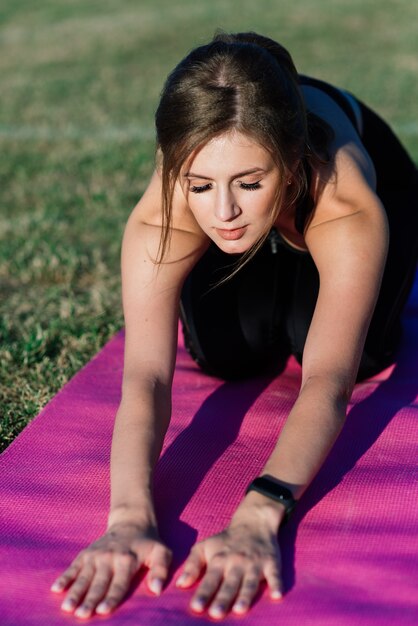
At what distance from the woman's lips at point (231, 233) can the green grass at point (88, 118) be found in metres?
1.04

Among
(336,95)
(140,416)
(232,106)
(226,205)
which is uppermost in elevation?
(232,106)

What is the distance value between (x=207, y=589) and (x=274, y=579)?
5.8 inches

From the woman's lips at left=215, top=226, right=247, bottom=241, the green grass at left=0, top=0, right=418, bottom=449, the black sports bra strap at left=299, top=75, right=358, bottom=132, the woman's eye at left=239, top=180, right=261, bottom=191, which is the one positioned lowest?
the green grass at left=0, top=0, right=418, bottom=449

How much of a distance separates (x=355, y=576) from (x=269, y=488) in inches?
10.6

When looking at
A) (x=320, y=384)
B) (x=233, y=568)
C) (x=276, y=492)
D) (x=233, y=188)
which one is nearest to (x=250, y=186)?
(x=233, y=188)

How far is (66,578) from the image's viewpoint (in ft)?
6.42

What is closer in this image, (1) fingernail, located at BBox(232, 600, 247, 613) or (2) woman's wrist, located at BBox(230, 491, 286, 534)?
(1) fingernail, located at BBox(232, 600, 247, 613)

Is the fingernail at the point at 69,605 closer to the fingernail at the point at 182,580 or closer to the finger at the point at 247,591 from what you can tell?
the fingernail at the point at 182,580

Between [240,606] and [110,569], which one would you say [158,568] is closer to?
[110,569]

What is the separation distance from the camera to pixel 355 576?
6.51 feet

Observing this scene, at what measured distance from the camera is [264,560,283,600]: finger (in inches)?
75.2

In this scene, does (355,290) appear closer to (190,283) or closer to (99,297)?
(190,283)

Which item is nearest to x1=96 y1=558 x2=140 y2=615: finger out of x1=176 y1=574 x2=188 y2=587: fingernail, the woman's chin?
x1=176 y1=574 x2=188 y2=587: fingernail

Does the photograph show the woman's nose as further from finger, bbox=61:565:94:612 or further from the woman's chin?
finger, bbox=61:565:94:612
